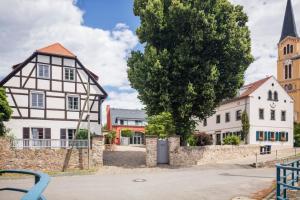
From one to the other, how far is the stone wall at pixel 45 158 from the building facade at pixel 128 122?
3461 centimetres

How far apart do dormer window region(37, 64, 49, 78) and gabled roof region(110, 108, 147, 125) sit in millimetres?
31592

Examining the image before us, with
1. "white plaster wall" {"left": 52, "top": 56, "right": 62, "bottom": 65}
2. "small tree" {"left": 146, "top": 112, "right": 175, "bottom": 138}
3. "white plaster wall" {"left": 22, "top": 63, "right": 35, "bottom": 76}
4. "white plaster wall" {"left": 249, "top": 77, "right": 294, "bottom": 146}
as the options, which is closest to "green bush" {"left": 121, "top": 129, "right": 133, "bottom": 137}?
"white plaster wall" {"left": 249, "top": 77, "right": 294, "bottom": 146}

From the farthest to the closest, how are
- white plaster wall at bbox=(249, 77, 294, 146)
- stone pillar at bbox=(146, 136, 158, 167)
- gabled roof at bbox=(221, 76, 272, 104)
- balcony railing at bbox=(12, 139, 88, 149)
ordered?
gabled roof at bbox=(221, 76, 272, 104), white plaster wall at bbox=(249, 77, 294, 146), stone pillar at bbox=(146, 136, 158, 167), balcony railing at bbox=(12, 139, 88, 149)

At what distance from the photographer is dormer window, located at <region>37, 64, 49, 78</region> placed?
31041 millimetres

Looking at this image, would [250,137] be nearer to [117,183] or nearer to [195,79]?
[195,79]

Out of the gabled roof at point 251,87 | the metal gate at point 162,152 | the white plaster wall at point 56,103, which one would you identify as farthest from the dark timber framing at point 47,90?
the gabled roof at point 251,87

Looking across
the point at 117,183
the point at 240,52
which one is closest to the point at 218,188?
the point at 117,183

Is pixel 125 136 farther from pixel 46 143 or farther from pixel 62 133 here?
pixel 46 143

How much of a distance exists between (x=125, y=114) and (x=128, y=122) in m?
1.91

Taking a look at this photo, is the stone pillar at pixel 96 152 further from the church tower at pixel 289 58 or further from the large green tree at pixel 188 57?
the church tower at pixel 289 58

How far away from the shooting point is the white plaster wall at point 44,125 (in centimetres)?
2964

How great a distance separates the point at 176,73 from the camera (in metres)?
25.3

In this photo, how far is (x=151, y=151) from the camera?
2527cm

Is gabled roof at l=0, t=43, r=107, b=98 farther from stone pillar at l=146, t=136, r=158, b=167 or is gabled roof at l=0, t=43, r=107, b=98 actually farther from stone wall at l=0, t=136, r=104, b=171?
stone pillar at l=146, t=136, r=158, b=167
